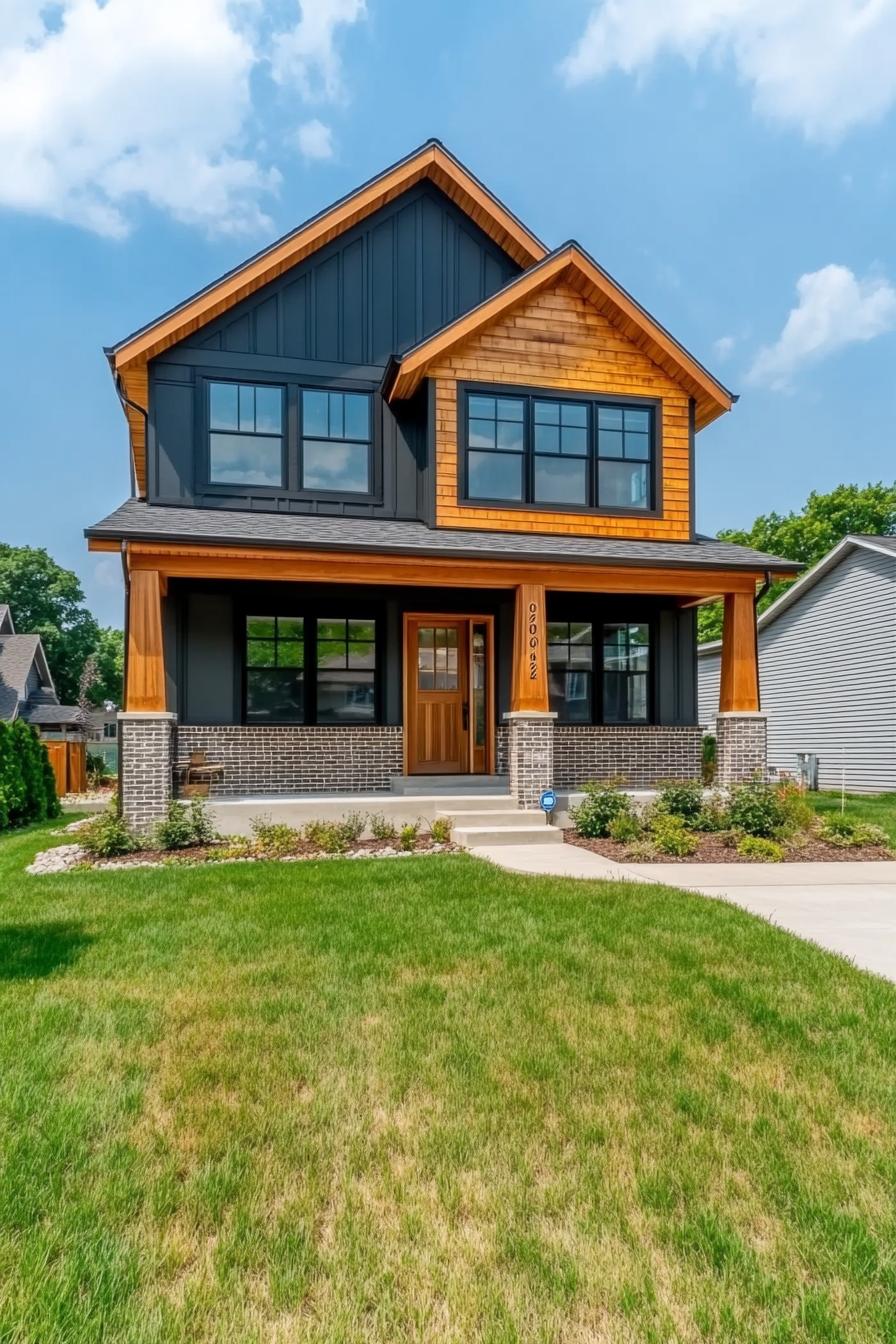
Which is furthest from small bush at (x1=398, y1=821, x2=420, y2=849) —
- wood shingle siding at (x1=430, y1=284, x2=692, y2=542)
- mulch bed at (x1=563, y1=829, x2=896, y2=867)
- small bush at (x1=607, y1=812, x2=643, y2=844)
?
wood shingle siding at (x1=430, y1=284, x2=692, y2=542)

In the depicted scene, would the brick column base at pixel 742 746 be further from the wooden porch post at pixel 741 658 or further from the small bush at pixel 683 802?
the small bush at pixel 683 802

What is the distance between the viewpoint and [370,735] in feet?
37.0

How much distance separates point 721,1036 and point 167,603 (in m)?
9.15

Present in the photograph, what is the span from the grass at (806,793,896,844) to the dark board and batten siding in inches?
309

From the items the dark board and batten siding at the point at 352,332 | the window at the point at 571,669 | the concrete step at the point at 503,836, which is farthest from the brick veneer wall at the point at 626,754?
the dark board and batten siding at the point at 352,332

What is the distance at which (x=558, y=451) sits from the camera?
11.4 meters

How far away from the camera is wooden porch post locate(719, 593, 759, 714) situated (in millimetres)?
10789

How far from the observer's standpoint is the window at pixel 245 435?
35.9 feet

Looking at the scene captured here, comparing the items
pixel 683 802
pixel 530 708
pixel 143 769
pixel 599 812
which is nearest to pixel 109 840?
pixel 143 769

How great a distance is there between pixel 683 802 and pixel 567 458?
5.23m

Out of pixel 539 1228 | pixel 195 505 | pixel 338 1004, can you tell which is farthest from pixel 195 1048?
pixel 195 505

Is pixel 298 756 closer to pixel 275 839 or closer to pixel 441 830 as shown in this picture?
pixel 275 839

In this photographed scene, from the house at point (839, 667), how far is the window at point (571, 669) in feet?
26.0

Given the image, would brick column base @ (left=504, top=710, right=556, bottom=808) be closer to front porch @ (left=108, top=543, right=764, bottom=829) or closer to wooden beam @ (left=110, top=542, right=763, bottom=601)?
front porch @ (left=108, top=543, right=764, bottom=829)
